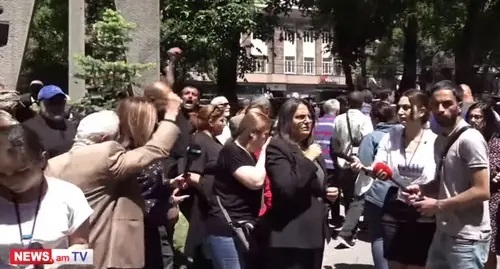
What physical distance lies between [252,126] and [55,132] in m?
2.18

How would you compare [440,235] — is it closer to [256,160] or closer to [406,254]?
[406,254]

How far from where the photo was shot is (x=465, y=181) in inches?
194

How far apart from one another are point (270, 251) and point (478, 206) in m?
1.40

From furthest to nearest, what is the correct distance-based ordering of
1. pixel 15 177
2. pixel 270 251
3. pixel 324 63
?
1. pixel 324 63
2. pixel 270 251
3. pixel 15 177

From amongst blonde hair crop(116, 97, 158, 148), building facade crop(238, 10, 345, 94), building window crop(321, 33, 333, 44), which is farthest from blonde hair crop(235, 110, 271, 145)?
building facade crop(238, 10, 345, 94)

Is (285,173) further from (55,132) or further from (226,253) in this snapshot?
(55,132)

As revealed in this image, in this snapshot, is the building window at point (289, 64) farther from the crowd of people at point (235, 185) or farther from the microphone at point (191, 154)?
the microphone at point (191, 154)

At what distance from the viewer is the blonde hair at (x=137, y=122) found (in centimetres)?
488

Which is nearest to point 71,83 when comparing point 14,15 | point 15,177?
point 14,15

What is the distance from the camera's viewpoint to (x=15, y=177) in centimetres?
309

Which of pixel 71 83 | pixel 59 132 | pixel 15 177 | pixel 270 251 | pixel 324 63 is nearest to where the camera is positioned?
pixel 15 177

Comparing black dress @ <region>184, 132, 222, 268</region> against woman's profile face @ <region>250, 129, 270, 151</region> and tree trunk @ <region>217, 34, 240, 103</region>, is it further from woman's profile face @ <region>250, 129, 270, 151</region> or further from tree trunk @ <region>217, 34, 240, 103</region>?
tree trunk @ <region>217, 34, 240, 103</region>

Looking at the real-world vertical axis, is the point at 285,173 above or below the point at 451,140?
below

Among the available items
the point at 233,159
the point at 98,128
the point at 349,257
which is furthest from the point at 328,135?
the point at 98,128
